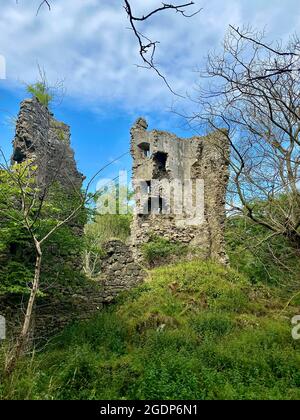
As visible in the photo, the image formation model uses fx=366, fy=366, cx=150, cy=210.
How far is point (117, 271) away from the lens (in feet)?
37.8

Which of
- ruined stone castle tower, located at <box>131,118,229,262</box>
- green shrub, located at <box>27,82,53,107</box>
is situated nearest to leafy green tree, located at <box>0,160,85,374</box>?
green shrub, located at <box>27,82,53,107</box>

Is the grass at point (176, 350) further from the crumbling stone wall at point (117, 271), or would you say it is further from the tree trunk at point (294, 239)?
the tree trunk at point (294, 239)

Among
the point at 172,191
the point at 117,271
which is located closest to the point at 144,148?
the point at 172,191

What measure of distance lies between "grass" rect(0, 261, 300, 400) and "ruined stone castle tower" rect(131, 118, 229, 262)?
422cm

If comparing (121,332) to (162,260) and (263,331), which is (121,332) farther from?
(162,260)

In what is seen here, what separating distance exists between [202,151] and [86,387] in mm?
13536

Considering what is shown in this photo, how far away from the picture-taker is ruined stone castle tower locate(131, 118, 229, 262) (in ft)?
52.7

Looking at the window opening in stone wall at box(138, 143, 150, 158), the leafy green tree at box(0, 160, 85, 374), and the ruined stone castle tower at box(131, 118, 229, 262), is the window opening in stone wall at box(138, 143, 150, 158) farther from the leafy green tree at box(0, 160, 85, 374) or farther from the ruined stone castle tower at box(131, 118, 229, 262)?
the leafy green tree at box(0, 160, 85, 374)

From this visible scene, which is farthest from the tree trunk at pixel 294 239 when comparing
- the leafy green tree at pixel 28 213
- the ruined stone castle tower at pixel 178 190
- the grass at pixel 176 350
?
the ruined stone castle tower at pixel 178 190

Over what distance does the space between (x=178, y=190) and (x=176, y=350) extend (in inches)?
427

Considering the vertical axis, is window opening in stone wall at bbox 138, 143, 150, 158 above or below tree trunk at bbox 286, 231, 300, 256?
above

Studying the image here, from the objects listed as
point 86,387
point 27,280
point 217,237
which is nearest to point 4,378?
point 86,387

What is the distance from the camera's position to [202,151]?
17.6 meters
